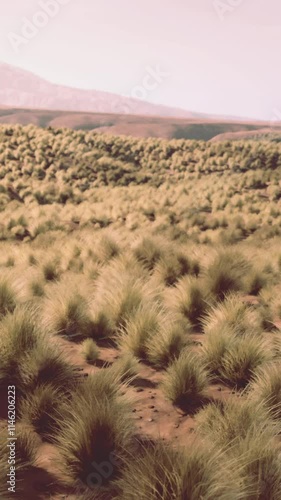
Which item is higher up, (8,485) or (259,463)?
(259,463)

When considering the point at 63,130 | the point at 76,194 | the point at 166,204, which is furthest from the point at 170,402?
the point at 63,130

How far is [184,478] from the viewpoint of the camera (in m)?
2.72

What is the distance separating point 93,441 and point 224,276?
4792 mm

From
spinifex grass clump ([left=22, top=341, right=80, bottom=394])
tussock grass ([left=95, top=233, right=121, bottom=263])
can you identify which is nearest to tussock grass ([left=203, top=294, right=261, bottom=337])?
spinifex grass clump ([left=22, top=341, right=80, bottom=394])

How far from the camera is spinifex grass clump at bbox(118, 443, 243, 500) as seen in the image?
2.65 meters

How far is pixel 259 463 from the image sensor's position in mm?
2947

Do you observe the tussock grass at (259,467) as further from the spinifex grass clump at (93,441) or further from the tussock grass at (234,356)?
the tussock grass at (234,356)

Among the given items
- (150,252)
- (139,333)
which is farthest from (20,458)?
(150,252)

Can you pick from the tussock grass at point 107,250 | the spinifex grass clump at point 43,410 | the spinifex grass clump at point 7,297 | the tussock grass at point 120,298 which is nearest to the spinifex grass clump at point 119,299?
the tussock grass at point 120,298

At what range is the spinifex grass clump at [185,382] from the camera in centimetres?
421

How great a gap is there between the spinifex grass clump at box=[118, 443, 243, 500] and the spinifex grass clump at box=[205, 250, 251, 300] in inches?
170

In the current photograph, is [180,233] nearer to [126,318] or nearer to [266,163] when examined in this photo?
[126,318]

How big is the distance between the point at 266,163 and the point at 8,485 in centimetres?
3120

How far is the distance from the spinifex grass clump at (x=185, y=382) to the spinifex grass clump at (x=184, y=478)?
1.25m
